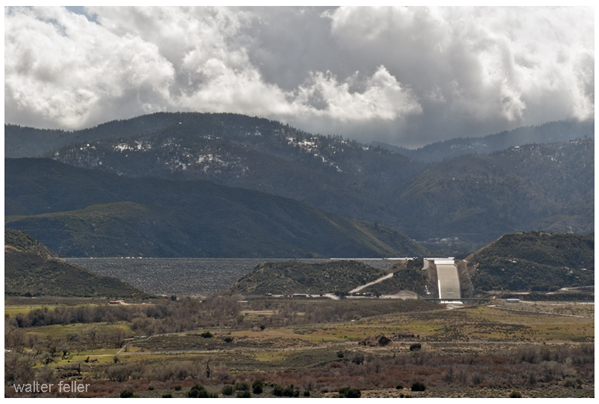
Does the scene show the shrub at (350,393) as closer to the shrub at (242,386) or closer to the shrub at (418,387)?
the shrub at (418,387)

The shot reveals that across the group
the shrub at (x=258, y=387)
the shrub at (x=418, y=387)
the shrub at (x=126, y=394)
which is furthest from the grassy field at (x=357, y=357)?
the shrub at (x=126, y=394)

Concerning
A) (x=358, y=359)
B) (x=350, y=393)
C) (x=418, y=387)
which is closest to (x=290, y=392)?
(x=350, y=393)

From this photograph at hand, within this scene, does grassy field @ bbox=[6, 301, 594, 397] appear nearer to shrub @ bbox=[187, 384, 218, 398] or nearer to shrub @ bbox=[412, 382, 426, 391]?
shrub @ bbox=[412, 382, 426, 391]

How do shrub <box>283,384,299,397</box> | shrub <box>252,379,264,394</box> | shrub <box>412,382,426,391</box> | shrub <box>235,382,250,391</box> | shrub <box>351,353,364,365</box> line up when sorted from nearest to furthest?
shrub <box>283,384,299,397</box>, shrub <box>252,379,264,394</box>, shrub <box>235,382,250,391</box>, shrub <box>412,382,426,391</box>, shrub <box>351,353,364,365</box>

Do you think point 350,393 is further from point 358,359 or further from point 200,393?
point 358,359

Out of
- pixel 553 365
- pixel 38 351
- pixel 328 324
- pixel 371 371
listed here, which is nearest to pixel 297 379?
pixel 371 371

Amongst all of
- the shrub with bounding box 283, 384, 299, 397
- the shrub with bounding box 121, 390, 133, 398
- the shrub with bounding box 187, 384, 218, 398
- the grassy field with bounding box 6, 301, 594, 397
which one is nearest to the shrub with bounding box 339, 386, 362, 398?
the grassy field with bounding box 6, 301, 594, 397

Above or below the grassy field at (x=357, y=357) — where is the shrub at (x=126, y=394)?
above

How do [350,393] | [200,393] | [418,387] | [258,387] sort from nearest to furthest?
1. [200,393]
2. [350,393]
3. [258,387]
4. [418,387]
